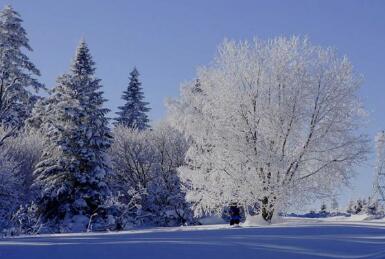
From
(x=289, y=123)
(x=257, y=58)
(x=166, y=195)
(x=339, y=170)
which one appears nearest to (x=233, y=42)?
(x=257, y=58)

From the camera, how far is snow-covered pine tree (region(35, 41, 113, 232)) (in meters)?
31.9

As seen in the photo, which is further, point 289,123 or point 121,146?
point 121,146

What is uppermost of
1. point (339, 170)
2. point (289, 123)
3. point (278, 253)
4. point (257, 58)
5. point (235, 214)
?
point (257, 58)

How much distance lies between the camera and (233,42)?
23484 millimetres

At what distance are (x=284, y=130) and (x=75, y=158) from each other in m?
16.3

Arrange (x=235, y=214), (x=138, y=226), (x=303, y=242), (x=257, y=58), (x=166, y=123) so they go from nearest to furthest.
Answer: (x=303, y=242)
(x=235, y=214)
(x=257, y=58)
(x=138, y=226)
(x=166, y=123)

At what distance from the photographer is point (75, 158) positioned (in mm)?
32406

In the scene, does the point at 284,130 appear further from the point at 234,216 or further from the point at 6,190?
the point at 6,190

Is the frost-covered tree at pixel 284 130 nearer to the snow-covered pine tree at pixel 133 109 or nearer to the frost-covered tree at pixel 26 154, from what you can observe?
the frost-covered tree at pixel 26 154

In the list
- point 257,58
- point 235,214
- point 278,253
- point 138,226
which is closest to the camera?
point 278,253

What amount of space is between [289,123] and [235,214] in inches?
179

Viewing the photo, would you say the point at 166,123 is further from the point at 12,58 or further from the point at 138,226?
the point at 12,58

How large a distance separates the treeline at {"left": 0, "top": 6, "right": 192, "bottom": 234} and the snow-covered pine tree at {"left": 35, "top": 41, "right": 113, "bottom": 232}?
0.07 m

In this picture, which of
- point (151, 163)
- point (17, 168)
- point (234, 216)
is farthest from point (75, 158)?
point (234, 216)
